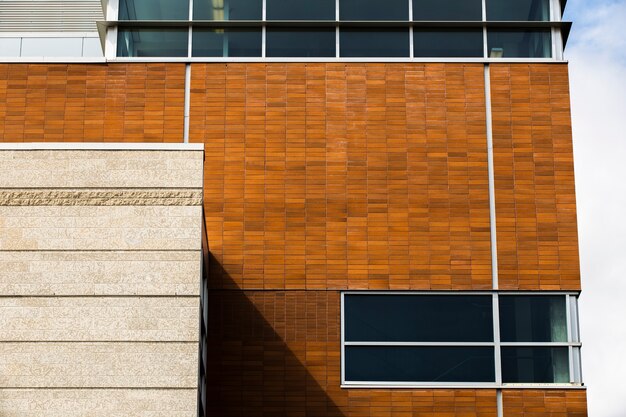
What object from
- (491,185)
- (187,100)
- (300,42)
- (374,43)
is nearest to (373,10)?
(374,43)

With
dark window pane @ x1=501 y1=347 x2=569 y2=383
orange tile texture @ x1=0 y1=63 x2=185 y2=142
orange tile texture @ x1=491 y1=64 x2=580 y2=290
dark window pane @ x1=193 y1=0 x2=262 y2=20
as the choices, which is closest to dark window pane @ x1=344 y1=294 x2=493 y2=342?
dark window pane @ x1=501 y1=347 x2=569 y2=383

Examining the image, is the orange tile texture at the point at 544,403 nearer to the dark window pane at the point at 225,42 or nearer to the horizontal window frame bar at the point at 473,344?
the horizontal window frame bar at the point at 473,344

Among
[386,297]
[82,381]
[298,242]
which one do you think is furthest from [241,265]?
[82,381]

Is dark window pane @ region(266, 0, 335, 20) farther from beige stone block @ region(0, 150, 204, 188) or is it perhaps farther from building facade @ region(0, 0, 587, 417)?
beige stone block @ region(0, 150, 204, 188)

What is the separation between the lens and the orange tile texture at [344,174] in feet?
78.8

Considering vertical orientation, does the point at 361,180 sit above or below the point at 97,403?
above

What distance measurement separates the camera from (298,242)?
24188 millimetres

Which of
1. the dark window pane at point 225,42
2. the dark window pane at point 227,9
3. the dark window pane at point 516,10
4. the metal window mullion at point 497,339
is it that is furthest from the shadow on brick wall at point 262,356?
the dark window pane at point 516,10

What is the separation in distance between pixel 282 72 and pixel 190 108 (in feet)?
6.45

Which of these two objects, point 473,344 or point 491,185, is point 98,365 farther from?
point 491,185

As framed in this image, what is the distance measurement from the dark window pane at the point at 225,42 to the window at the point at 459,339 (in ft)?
18.3

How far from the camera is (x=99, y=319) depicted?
1834 centimetres

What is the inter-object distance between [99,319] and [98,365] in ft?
2.25

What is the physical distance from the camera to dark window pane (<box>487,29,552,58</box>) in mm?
25641
